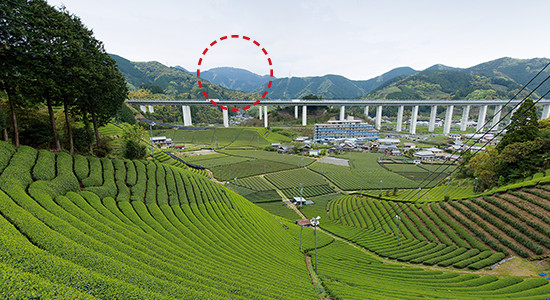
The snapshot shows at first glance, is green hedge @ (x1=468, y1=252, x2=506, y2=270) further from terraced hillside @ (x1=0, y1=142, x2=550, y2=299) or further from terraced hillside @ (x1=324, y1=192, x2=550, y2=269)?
terraced hillside @ (x1=0, y1=142, x2=550, y2=299)

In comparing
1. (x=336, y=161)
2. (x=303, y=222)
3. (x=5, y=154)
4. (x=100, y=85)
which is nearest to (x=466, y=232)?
(x=303, y=222)

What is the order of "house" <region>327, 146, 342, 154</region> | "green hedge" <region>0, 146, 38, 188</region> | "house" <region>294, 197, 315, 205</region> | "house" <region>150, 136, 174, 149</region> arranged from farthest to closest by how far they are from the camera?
1. "house" <region>327, 146, 342, 154</region>
2. "house" <region>150, 136, 174, 149</region>
3. "house" <region>294, 197, 315, 205</region>
4. "green hedge" <region>0, 146, 38, 188</region>

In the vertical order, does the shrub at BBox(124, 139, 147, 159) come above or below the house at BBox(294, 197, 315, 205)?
above

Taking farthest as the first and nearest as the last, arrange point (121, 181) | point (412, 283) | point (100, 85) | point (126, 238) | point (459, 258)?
point (100, 85), point (459, 258), point (121, 181), point (412, 283), point (126, 238)

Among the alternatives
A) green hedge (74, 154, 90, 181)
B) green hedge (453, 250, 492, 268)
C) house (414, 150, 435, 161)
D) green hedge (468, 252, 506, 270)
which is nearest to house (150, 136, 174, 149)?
green hedge (74, 154, 90, 181)

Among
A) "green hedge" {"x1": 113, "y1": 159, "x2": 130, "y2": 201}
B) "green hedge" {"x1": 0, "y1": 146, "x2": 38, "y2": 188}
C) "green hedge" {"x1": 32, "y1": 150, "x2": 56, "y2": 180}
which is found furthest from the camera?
"green hedge" {"x1": 113, "y1": 159, "x2": 130, "y2": 201}

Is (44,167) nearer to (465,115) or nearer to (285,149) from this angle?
(285,149)

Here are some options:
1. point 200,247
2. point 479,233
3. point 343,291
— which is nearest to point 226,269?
point 200,247
